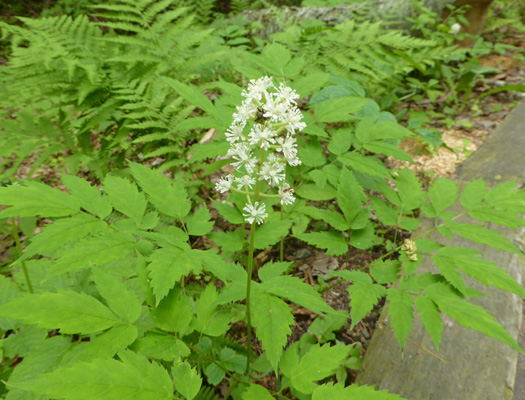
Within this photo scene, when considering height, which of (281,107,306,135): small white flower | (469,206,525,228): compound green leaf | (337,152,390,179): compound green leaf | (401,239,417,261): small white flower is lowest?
(401,239,417,261): small white flower

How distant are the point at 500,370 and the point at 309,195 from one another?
1.53 metres

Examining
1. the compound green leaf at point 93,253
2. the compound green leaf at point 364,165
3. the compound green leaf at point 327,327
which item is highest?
the compound green leaf at point 364,165

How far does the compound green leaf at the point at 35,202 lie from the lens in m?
1.30

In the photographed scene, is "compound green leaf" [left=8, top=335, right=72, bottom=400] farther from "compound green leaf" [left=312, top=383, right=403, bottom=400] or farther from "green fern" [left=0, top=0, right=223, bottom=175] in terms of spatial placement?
"green fern" [left=0, top=0, right=223, bottom=175]

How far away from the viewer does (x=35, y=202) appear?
134cm

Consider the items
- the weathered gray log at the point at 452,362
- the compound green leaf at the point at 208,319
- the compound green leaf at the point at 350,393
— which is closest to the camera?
the compound green leaf at the point at 350,393

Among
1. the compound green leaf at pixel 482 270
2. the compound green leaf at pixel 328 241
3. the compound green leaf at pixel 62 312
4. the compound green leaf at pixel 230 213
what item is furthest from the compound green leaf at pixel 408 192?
the compound green leaf at pixel 62 312

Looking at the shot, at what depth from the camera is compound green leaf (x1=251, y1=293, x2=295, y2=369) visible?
117 centimetres

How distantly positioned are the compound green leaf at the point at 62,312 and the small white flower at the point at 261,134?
3.02 feet

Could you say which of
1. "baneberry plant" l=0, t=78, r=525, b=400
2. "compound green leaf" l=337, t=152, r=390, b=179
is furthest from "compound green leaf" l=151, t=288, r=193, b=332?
"compound green leaf" l=337, t=152, r=390, b=179

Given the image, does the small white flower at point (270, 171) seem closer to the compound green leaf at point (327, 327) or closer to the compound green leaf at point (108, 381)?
the compound green leaf at point (108, 381)

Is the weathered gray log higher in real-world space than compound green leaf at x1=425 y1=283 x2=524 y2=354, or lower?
lower

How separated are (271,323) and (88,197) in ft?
3.50

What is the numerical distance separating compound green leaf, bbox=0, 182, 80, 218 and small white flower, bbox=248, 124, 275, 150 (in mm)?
947
